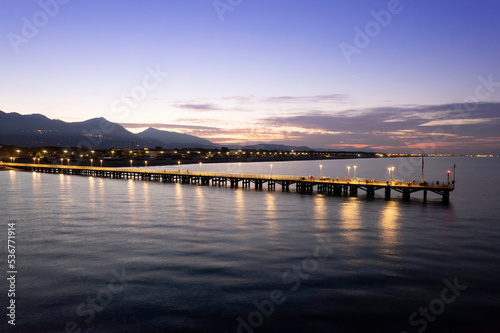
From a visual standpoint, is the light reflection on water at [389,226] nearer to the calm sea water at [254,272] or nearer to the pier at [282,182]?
the calm sea water at [254,272]

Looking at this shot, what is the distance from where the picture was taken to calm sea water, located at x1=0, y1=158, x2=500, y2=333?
2288 centimetres

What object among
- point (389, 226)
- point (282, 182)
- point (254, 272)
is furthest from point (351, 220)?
point (282, 182)

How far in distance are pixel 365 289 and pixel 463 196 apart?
7155 cm

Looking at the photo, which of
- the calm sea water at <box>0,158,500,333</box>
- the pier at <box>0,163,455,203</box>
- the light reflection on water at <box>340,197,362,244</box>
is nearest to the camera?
the calm sea water at <box>0,158,500,333</box>

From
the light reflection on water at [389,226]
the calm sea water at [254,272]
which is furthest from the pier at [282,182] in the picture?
the calm sea water at [254,272]

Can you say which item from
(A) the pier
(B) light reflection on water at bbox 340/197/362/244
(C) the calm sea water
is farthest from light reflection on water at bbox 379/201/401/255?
(A) the pier

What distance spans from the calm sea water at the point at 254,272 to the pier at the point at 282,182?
19915mm

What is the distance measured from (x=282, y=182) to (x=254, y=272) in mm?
→ 66728

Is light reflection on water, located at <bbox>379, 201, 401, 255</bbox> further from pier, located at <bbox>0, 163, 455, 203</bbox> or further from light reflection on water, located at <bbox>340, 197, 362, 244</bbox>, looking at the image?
pier, located at <bbox>0, 163, 455, 203</bbox>

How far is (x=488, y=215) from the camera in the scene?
6028 cm

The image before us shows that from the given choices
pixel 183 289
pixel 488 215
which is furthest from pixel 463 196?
pixel 183 289

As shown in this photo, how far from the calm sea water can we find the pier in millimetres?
19915

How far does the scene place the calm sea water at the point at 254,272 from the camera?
2288cm

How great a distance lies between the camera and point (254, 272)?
3036 cm
